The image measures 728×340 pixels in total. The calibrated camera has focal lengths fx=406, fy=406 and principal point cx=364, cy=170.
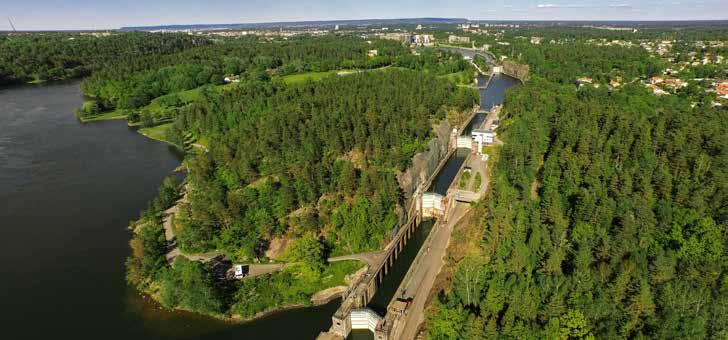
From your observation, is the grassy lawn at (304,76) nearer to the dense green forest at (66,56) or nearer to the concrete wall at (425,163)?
the dense green forest at (66,56)

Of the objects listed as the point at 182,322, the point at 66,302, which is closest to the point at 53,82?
the point at 66,302

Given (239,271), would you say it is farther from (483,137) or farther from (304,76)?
(304,76)

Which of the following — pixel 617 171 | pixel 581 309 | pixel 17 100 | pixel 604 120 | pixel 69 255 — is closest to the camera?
pixel 581 309

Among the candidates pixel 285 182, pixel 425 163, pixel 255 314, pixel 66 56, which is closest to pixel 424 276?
pixel 255 314

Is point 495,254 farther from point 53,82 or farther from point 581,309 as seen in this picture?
point 53,82

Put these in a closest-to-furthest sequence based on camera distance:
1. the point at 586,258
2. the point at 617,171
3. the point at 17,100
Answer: the point at 586,258, the point at 617,171, the point at 17,100

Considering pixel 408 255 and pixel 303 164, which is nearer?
pixel 408 255
